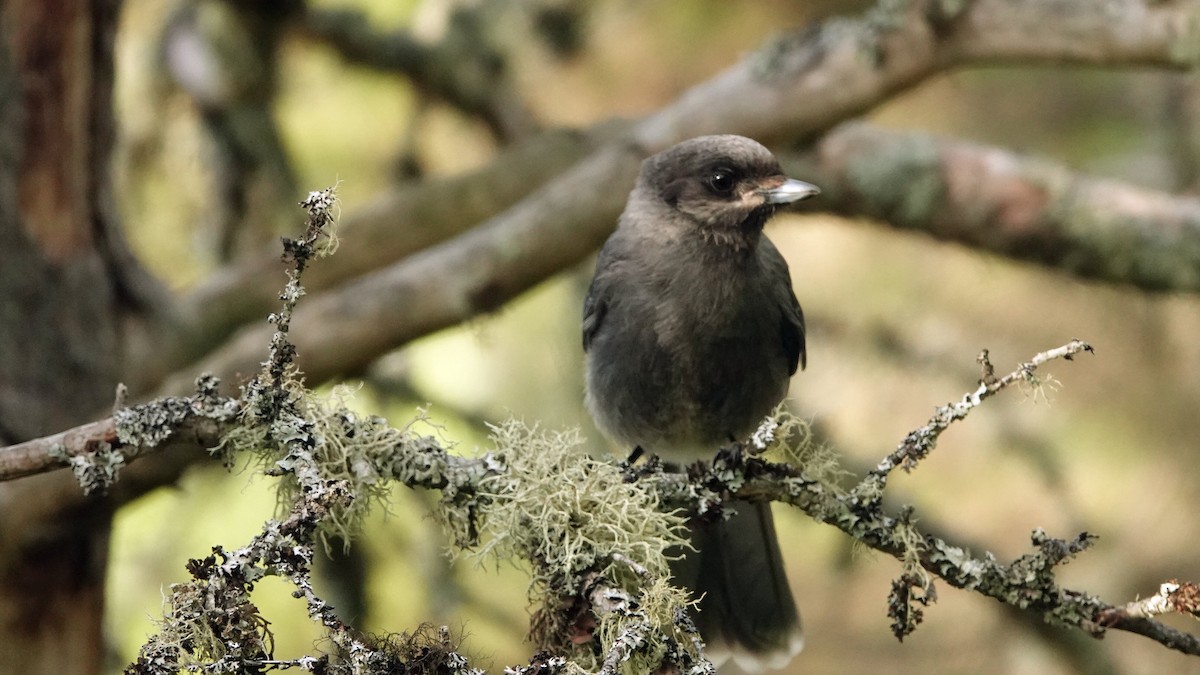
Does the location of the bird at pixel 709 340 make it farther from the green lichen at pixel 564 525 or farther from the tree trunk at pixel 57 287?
the tree trunk at pixel 57 287

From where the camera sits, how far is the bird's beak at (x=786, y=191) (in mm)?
3355

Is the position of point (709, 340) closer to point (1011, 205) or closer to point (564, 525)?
point (564, 525)

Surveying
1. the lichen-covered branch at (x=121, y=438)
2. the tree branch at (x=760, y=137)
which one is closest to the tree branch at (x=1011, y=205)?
the tree branch at (x=760, y=137)

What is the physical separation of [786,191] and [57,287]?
2.33 meters

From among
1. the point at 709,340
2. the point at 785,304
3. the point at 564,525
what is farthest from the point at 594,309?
the point at 564,525

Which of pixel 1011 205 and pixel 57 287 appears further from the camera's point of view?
pixel 1011 205

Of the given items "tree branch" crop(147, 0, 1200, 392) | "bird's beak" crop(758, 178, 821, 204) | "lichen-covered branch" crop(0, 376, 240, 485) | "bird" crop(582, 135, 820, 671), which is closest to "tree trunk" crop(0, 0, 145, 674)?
"tree branch" crop(147, 0, 1200, 392)

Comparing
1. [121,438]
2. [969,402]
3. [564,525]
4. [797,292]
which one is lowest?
[969,402]

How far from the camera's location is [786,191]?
3441 mm

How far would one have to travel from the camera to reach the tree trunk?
394 centimetres

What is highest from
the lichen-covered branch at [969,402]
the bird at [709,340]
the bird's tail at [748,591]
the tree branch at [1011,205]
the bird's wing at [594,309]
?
the tree branch at [1011,205]

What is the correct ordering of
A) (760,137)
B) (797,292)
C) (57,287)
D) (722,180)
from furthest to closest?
(797,292) < (760,137) < (57,287) < (722,180)

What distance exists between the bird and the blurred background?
1.15 meters

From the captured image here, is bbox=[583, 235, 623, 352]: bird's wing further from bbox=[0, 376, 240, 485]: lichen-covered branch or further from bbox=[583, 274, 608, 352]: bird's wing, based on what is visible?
bbox=[0, 376, 240, 485]: lichen-covered branch
